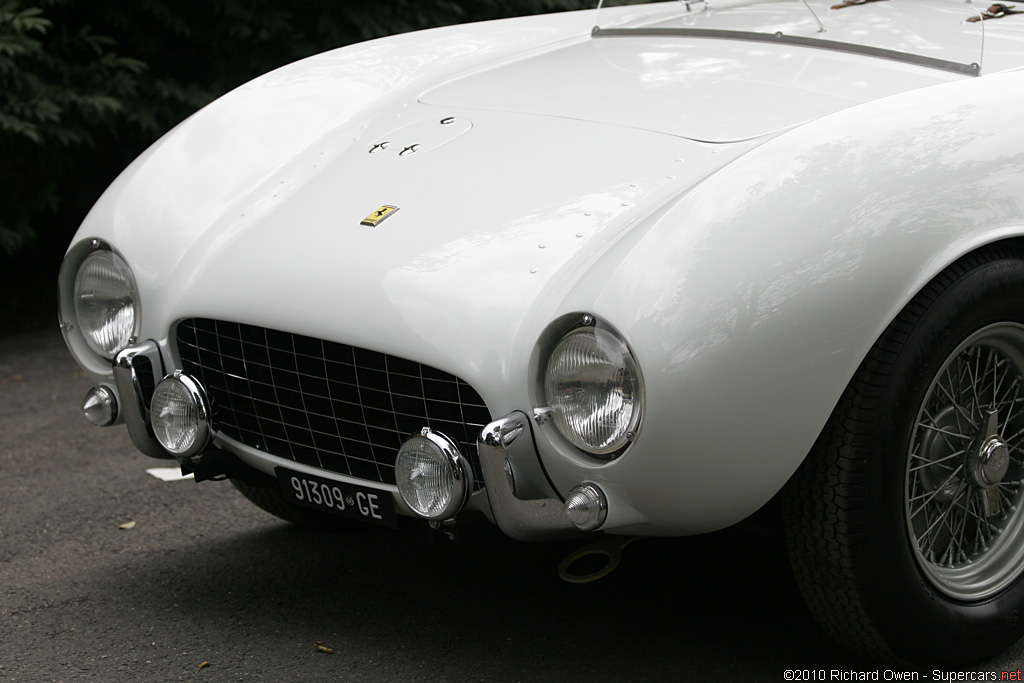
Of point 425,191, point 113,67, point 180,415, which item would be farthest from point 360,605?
point 113,67

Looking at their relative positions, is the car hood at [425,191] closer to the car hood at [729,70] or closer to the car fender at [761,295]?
the car hood at [729,70]

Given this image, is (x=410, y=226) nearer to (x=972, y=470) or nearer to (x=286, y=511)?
(x=286, y=511)

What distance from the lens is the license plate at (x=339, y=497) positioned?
89.7 inches

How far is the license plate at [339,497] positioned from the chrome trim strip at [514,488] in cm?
27

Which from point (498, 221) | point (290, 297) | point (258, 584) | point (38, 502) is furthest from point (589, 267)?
point (38, 502)

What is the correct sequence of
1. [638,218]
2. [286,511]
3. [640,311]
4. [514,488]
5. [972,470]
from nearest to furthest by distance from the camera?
[640,311] → [514,488] → [638,218] → [972,470] → [286,511]

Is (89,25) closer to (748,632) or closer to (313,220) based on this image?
(313,220)

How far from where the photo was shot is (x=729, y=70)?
276 centimetres

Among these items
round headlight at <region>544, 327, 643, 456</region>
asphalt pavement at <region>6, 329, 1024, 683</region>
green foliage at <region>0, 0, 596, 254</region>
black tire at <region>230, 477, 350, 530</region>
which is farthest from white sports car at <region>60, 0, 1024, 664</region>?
green foliage at <region>0, 0, 596, 254</region>

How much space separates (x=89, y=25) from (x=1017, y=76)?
463cm

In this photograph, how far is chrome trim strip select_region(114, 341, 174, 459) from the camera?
8.35ft

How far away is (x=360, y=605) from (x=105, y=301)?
91 centimetres

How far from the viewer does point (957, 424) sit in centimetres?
226

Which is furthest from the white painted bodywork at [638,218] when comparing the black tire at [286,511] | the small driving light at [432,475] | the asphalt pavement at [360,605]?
the black tire at [286,511]
